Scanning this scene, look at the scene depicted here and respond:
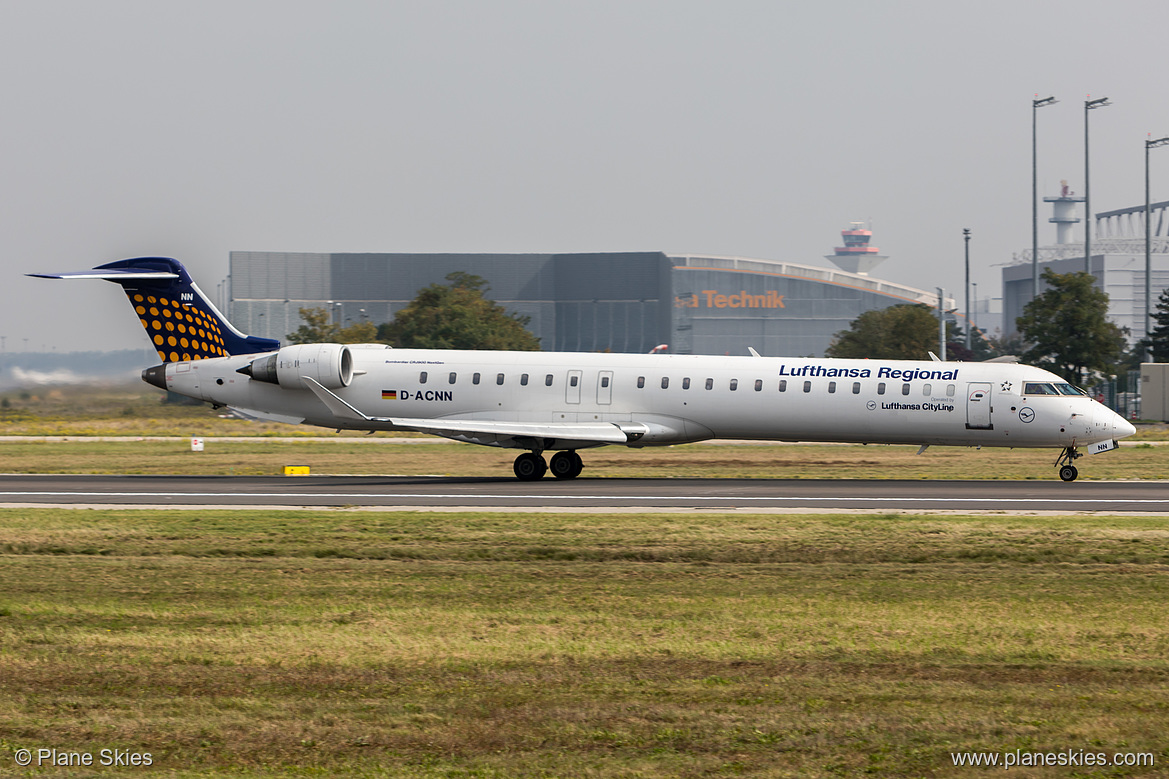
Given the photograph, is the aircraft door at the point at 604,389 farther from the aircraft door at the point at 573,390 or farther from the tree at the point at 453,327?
the tree at the point at 453,327

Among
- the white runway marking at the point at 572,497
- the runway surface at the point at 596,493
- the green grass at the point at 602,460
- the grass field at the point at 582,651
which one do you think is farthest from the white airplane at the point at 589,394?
the grass field at the point at 582,651

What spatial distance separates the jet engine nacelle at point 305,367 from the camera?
1208 inches

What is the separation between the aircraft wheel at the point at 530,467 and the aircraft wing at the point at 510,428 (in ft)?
2.76

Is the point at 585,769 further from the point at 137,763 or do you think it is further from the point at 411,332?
the point at 411,332

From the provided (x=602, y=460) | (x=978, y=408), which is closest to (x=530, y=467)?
(x=602, y=460)

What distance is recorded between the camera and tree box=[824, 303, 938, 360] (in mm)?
78188

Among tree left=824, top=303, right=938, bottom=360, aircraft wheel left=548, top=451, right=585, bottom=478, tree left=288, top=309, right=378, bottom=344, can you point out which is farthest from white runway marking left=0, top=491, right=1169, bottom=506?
tree left=288, top=309, right=378, bottom=344

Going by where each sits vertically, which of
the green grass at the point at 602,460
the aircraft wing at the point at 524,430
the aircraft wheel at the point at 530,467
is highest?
the aircraft wing at the point at 524,430

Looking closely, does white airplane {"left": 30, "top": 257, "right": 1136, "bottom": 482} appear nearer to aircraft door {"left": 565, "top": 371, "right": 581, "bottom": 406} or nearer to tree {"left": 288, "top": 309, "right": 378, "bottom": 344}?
aircraft door {"left": 565, "top": 371, "right": 581, "bottom": 406}

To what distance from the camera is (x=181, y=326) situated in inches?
1277

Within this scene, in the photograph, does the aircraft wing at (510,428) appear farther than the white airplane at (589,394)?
Yes

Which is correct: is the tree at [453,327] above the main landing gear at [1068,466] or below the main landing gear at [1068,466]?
above

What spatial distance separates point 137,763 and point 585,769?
2.79m

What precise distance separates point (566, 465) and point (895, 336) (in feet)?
177
